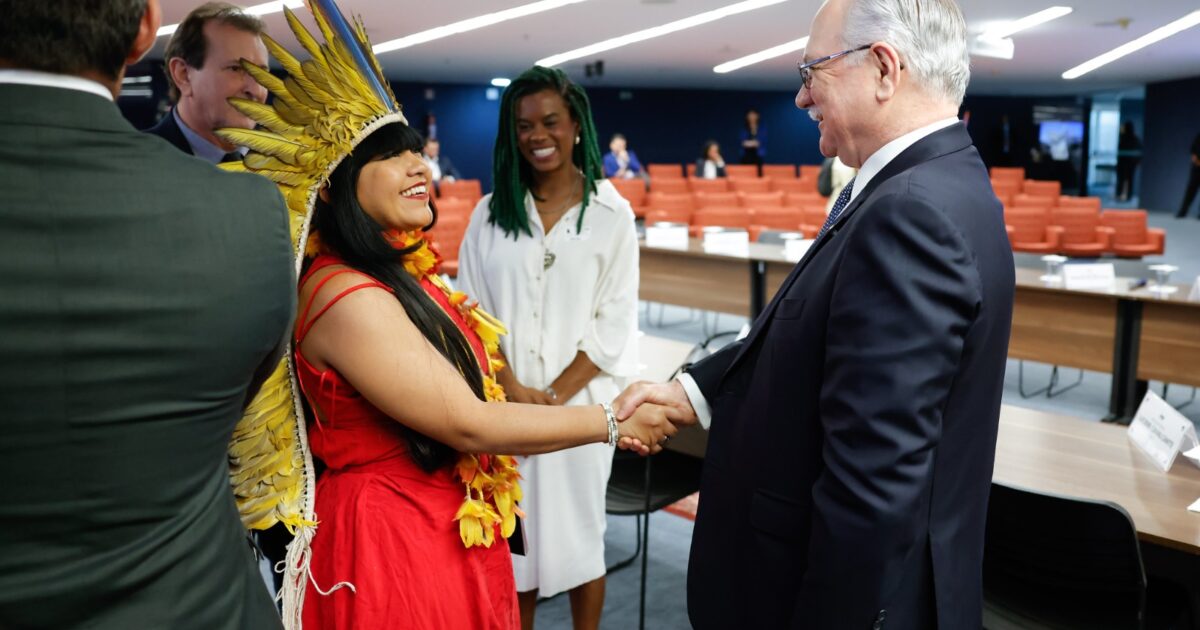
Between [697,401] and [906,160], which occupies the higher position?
[906,160]

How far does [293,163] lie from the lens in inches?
60.3

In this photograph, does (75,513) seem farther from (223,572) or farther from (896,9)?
(896,9)

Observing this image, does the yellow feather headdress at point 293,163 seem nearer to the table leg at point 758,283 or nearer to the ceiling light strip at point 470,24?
the table leg at point 758,283

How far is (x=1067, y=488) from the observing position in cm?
220

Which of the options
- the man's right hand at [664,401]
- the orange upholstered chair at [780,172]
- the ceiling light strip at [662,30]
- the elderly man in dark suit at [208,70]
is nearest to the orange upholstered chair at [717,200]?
the ceiling light strip at [662,30]

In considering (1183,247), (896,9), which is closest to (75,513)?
(896,9)

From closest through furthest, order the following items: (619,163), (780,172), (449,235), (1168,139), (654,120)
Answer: (449,235)
(619,163)
(780,172)
(1168,139)
(654,120)

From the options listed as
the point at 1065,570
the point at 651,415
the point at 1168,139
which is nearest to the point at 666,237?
the point at 1065,570

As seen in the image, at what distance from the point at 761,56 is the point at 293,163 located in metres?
14.8

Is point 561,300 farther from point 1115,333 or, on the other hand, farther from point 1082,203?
point 1082,203

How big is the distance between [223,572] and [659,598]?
2.32 metres

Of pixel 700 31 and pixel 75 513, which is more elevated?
pixel 700 31

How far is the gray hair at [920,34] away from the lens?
128cm

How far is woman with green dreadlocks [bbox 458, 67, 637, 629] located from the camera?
2457mm
